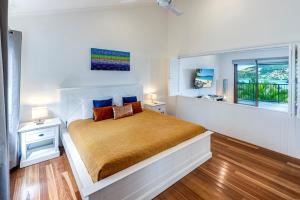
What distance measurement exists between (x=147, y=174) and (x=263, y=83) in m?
3.16

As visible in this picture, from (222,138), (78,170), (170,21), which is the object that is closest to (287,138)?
(222,138)

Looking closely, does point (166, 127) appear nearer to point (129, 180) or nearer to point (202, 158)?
point (202, 158)

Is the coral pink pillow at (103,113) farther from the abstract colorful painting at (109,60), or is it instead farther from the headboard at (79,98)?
the abstract colorful painting at (109,60)

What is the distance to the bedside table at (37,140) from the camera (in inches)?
104

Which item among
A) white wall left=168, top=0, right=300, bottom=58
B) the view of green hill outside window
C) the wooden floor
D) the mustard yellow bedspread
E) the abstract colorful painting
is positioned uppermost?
white wall left=168, top=0, right=300, bottom=58

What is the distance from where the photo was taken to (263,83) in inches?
138

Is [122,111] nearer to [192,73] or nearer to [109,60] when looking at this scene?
[109,60]

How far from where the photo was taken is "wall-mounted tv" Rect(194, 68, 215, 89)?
177 inches

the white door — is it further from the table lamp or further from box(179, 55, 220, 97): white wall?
the table lamp

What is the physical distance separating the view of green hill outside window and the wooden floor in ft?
3.69

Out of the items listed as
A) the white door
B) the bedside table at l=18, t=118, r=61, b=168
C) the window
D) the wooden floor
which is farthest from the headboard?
the white door

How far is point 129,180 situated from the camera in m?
1.80

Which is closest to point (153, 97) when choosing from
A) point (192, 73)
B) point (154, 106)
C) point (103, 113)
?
point (154, 106)

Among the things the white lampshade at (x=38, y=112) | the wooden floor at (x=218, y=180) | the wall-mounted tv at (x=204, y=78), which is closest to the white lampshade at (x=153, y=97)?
the wall-mounted tv at (x=204, y=78)
